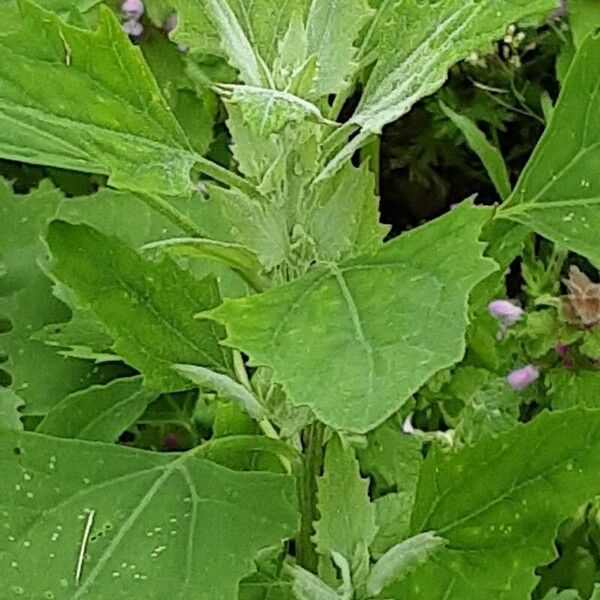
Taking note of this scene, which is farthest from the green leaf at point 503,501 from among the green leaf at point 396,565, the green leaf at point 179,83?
the green leaf at point 179,83

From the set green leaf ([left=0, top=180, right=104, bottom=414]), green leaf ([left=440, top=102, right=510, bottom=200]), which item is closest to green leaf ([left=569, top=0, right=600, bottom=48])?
green leaf ([left=440, top=102, right=510, bottom=200])

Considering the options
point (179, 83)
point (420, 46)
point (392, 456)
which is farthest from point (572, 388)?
point (179, 83)

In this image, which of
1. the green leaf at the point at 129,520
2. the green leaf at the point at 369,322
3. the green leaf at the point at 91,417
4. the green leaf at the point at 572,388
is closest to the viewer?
the green leaf at the point at 369,322

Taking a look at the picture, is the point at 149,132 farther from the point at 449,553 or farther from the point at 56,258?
the point at 449,553

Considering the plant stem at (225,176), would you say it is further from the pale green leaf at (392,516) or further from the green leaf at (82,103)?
the pale green leaf at (392,516)

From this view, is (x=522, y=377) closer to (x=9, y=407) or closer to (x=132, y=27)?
(x=9, y=407)

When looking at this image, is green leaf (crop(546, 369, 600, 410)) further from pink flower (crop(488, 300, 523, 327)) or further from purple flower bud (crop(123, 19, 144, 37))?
purple flower bud (crop(123, 19, 144, 37))
